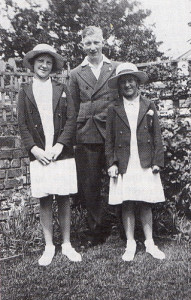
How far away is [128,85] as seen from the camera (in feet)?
12.0

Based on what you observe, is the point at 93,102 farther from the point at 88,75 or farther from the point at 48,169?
the point at 48,169

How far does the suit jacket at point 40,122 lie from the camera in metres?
3.52

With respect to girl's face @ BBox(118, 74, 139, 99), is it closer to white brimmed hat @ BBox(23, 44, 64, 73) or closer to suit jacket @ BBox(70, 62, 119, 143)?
suit jacket @ BBox(70, 62, 119, 143)

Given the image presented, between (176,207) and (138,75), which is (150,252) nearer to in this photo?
(176,207)

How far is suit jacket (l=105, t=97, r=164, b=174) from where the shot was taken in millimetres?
3635

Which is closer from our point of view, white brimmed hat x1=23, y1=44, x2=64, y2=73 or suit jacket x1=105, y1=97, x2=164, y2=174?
white brimmed hat x1=23, y1=44, x2=64, y2=73

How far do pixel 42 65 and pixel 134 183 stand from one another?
131cm

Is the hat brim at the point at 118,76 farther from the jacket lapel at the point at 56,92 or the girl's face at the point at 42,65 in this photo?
the girl's face at the point at 42,65

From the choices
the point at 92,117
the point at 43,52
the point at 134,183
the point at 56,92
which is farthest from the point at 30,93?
the point at 134,183

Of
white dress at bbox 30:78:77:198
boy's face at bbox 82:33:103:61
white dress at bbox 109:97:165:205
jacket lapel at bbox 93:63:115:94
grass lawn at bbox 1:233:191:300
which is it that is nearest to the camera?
grass lawn at bbox 1:233:191:300

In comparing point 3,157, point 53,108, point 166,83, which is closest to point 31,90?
point 53,108

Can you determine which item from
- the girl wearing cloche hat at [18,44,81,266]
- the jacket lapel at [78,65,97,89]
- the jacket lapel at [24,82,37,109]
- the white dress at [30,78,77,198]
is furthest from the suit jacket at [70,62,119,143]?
the jacket lapel at [24,82,37,109]

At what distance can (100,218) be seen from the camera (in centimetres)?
398

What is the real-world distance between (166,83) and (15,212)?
247 centimetres
